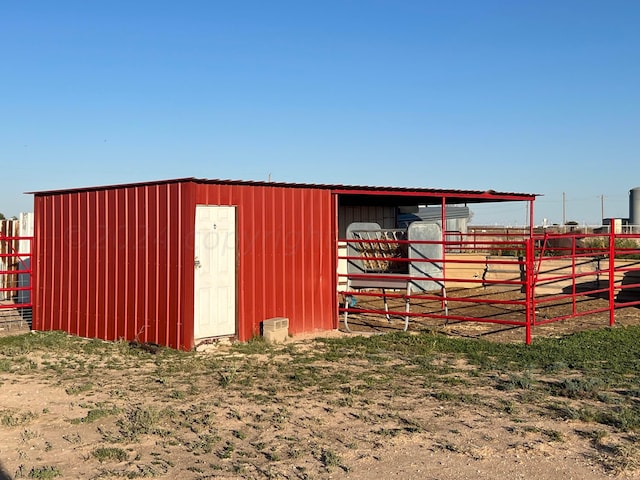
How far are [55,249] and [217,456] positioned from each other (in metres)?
7.83

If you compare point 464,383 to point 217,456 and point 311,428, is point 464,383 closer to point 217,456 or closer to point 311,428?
point 311,428

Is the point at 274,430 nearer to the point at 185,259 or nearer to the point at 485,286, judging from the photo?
the point at 185,259

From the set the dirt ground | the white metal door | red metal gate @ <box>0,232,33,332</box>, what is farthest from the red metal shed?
the dirt ground

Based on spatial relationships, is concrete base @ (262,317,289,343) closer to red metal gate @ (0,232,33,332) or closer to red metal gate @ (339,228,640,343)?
red metal gate @ (339,228,640,343)

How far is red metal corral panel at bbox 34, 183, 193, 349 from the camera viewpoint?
9680 millimetres

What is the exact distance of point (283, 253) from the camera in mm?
10914

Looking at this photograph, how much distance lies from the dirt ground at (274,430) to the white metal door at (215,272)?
5.41ft

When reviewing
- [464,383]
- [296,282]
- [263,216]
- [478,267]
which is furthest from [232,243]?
[478,267]

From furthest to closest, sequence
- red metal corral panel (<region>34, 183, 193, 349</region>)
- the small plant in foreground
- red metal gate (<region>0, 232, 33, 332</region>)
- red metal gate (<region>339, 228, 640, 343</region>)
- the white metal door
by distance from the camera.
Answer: red metal gate (<region>0, 232, 33, 332</region>) < red metal gate (<region>339, 228, 640, 343</region>) < the white metal door < red metal corral panel (<region>34, 183, 193, 349</region>) < the small plant in foreground

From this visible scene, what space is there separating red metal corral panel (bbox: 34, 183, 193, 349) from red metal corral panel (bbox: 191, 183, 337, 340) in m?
0.79

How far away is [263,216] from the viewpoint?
34.9 ft

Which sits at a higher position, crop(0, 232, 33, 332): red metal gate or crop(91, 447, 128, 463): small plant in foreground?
crop(0, 232, 33, 332): red metal gate

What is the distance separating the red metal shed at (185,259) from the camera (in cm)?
974

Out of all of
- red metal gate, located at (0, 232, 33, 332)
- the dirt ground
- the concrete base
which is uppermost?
red metal gate, located at (0, 232, 33, 332)
